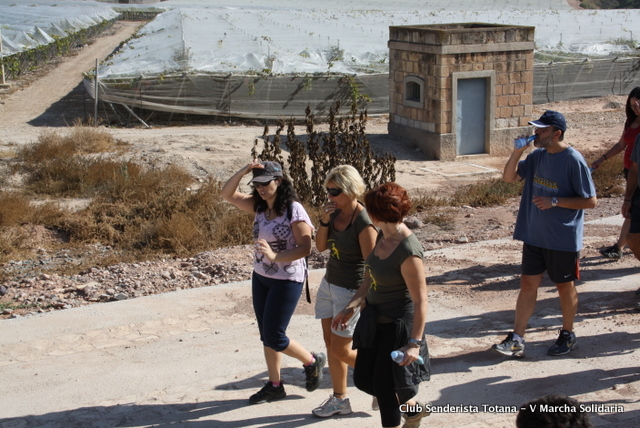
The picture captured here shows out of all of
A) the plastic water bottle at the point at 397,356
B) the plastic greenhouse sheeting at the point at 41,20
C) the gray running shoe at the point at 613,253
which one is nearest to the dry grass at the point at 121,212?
the gray running shoe at the point at 613,253

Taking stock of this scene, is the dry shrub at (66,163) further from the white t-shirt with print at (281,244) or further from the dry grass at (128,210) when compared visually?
the white t-shirt with print at (281,244)

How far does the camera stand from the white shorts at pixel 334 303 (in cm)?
429

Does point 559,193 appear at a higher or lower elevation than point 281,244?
higher

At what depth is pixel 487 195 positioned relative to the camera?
11.9m

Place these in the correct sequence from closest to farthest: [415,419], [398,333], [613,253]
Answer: [398,333], [415,419], [613,253]

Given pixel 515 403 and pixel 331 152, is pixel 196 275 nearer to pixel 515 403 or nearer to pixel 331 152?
pixel 331 152

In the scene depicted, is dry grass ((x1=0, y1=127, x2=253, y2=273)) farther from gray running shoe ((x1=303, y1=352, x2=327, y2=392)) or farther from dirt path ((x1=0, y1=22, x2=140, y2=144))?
dirt path ((x1=0, y1=22, x2=140, y2=144))

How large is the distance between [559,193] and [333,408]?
2.07 meters

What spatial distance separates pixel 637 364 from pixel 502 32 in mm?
13045

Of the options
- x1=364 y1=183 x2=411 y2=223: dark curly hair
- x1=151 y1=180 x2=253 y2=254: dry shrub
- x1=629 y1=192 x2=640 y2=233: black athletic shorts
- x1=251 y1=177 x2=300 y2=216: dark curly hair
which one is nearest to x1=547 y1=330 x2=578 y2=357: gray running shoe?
x1=629 y1=192 x2=640 y2=233: black athletic shorts

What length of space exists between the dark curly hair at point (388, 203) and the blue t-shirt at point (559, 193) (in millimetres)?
1578

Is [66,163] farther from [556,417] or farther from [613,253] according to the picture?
[556,417]

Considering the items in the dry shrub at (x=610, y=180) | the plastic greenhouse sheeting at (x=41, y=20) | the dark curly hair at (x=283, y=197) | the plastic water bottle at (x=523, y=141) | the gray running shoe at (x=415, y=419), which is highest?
the plastic greenhouse sheeting at (x=41, y=20)

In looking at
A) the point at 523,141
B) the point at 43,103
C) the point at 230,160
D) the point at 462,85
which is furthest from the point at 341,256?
the point at 43,103
